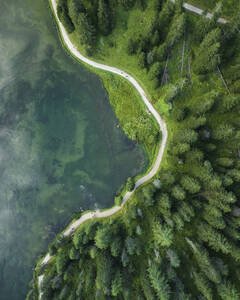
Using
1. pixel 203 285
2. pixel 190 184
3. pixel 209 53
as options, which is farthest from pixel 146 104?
pixel 203 285

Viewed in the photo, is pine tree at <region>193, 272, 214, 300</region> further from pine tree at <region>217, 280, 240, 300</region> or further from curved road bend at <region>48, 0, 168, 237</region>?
curved road bend at <region>48, 0, 168, 237</region>

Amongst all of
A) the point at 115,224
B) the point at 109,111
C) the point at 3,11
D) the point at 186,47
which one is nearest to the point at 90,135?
the point at 109,111

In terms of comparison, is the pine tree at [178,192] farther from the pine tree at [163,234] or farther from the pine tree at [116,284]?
the pine tree at [116,284]

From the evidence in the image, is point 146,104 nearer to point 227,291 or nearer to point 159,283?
point 159,283

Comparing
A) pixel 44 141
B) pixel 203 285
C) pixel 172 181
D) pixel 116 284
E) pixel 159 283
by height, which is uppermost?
pixel 172 181

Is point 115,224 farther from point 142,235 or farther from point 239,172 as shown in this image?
point 239,172

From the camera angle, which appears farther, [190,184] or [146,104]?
[146,104]
